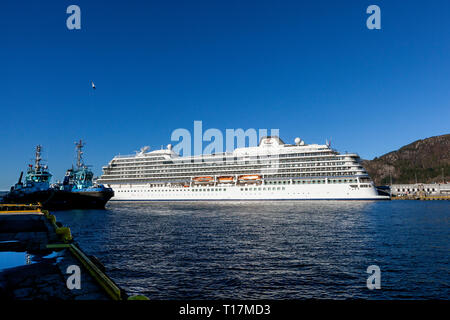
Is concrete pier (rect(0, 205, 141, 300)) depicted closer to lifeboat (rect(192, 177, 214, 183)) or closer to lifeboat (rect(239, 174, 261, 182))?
lifeboat (rect(239, 174, 261, 182))

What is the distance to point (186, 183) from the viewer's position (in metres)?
94.1

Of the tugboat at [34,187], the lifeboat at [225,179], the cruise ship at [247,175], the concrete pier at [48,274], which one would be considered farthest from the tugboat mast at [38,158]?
the concrete pier at [48,274]

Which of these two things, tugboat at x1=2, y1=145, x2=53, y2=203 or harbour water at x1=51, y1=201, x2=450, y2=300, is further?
tugboat at x1=2, y1=145, x2=53, y2=203

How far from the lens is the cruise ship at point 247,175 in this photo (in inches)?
3063

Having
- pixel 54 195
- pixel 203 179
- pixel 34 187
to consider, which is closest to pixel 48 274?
pixel 54 195

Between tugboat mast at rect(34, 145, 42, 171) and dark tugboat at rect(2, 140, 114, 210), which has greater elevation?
tugboat mast at rect(34, 145, 42, 171)

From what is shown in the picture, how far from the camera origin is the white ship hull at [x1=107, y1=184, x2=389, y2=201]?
75.9 m

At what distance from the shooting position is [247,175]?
288 feet

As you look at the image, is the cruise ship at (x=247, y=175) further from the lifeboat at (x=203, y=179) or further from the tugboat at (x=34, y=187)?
the tugboat at (x=34, y=187)

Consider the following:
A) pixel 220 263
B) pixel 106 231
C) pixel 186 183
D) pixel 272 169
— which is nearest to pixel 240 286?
pixel 220 263

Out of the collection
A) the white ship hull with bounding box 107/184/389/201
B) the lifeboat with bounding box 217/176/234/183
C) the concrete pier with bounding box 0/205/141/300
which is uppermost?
the lifeboat with bounding box 217/176/234/183
